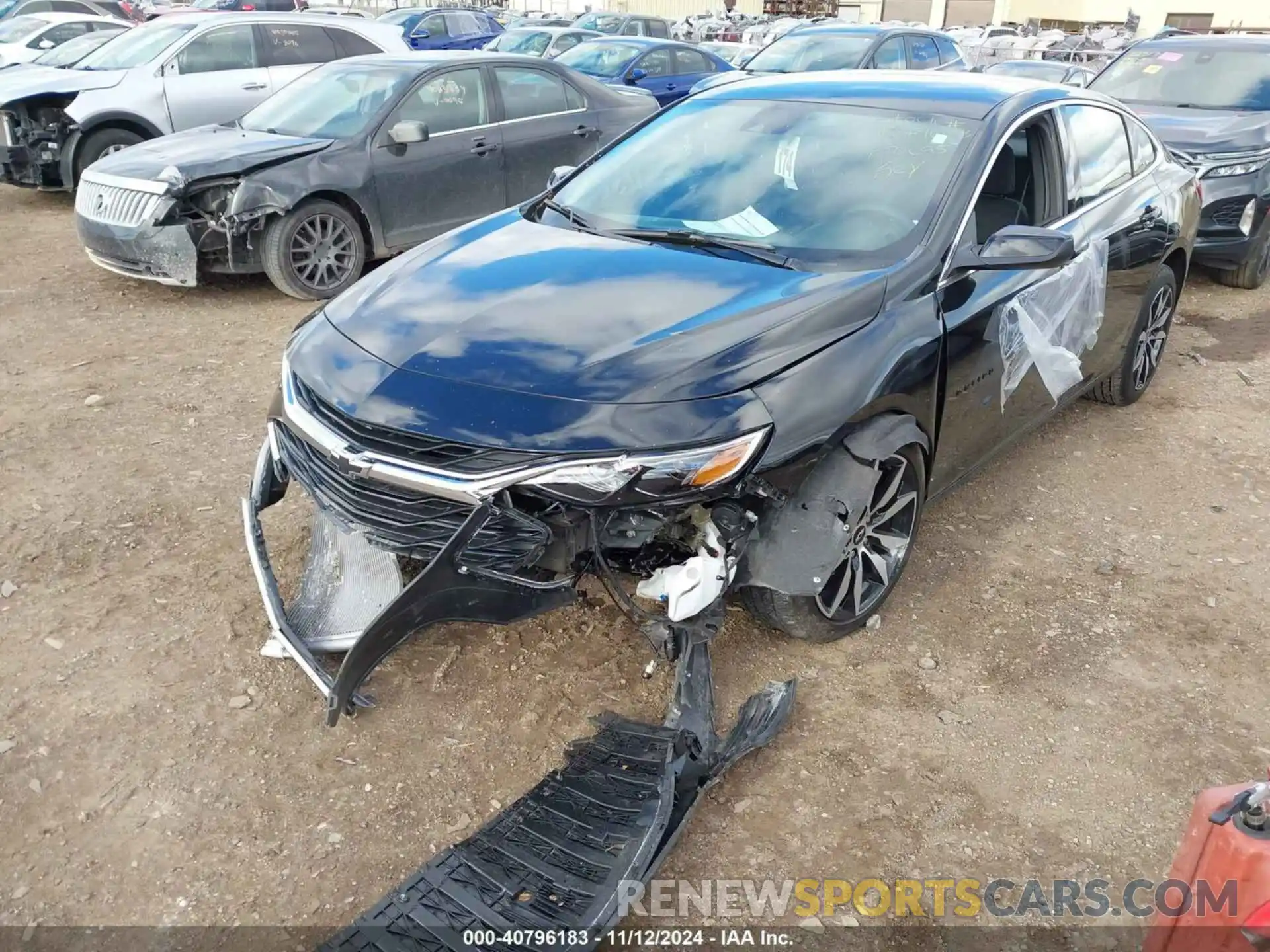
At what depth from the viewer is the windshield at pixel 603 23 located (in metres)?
18.8

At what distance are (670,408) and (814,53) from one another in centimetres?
1024

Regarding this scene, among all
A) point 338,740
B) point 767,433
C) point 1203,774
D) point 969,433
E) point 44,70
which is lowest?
point 1203,774

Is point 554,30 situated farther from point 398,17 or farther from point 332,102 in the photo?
point 332,102

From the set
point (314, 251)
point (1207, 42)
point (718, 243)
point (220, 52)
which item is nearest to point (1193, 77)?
point (1207, 42)

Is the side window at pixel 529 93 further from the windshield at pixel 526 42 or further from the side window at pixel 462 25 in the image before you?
the side window at pixel 462 25

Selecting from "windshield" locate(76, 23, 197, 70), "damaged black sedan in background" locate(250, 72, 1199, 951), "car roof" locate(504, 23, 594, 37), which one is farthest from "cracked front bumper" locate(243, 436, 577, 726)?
"car roof" locate(504, 23, 594, 37)

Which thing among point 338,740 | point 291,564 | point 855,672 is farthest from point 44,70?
point 855,672

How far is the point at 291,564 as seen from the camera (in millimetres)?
3576

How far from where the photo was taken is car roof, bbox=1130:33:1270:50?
7.87m

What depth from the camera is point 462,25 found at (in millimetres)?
17750

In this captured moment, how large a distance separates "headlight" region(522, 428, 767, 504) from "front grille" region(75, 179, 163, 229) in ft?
16.0

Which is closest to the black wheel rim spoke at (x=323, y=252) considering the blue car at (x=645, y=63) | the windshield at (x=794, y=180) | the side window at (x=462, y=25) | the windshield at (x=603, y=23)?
the windshield at (x=794, y=180)

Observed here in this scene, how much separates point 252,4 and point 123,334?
712 inches

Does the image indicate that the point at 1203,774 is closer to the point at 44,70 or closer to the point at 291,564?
the point at 291,564
